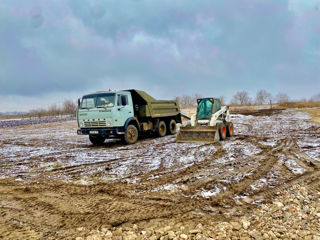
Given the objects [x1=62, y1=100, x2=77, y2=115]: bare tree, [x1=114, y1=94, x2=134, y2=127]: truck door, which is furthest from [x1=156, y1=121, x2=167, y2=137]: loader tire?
[x1=62, y1=100, x2=77, y2=115]: bare tree

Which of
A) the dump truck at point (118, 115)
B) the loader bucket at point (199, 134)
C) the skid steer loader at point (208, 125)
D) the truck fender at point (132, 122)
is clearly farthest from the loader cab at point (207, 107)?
the truck fender at point (132, 122)

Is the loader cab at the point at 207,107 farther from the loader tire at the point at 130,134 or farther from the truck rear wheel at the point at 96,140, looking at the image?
the truck rear wheel at the point at 96,140

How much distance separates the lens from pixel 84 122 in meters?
10.8

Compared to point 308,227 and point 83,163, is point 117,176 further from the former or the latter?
point 308,227

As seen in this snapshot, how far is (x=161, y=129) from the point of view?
13.8 meters

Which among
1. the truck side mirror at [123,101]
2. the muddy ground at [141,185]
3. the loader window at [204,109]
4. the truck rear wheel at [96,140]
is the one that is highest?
the truck side mirror at [123,101]

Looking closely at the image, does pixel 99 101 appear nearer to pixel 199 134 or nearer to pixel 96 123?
pixel 96 123

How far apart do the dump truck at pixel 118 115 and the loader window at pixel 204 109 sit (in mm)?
2312

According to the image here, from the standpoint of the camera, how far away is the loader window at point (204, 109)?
11.9 m

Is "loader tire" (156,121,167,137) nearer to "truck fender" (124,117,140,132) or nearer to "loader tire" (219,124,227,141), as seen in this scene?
"truck fender" (124,117,140,132)

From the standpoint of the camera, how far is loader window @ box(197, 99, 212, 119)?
11.9 metres

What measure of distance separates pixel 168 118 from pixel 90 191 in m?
9.72

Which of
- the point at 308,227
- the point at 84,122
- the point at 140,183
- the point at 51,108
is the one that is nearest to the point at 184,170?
the point at 140,183

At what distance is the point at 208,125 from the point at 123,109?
3.97 meters
